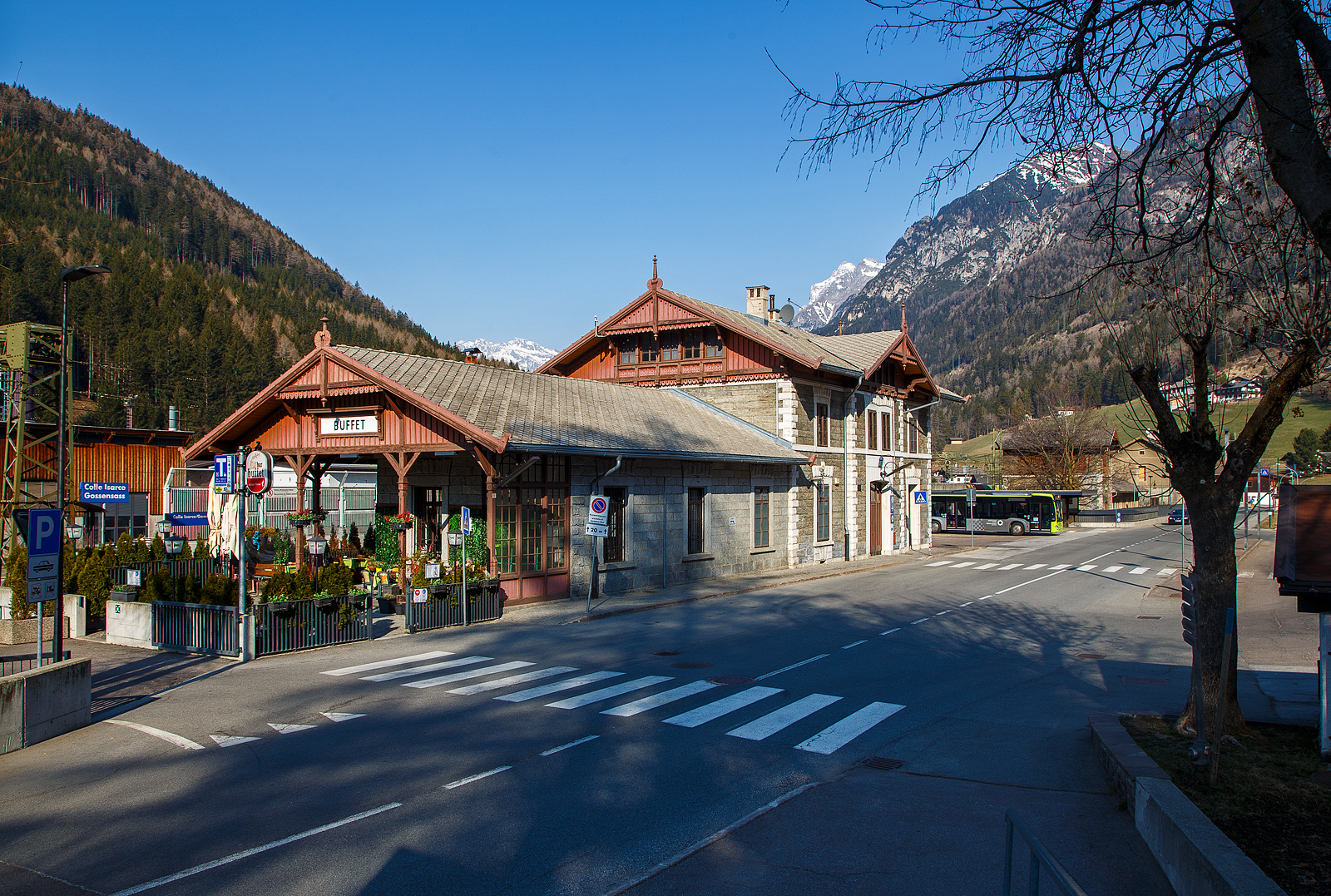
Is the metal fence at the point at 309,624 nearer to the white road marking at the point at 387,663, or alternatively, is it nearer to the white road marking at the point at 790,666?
the white road marking at the point at 387,663

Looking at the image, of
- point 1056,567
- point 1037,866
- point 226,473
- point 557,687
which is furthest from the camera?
point 1056,567

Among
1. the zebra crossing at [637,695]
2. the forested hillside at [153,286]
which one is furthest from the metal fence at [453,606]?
the forested hillside at [153,286]

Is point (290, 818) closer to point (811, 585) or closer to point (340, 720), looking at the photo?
point (340, 720)

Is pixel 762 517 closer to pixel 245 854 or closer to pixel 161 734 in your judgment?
pixel 161 734

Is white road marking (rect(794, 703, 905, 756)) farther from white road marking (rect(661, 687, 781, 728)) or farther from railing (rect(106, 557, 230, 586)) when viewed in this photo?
railing (rect(106, 557, 230, 586))

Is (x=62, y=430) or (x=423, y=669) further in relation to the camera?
(x=62, y=430)

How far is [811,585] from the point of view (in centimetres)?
2544

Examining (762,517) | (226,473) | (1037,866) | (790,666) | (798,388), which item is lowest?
(790,666)

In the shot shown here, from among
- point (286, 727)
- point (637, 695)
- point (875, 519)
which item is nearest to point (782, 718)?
point (637, 695)

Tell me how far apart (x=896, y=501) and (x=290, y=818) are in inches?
1352

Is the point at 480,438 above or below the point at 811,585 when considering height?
above

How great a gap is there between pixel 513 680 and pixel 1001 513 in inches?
1922

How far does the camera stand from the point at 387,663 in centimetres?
1343

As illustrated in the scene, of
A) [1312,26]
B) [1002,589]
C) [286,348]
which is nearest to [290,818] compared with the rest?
[1312,26]
